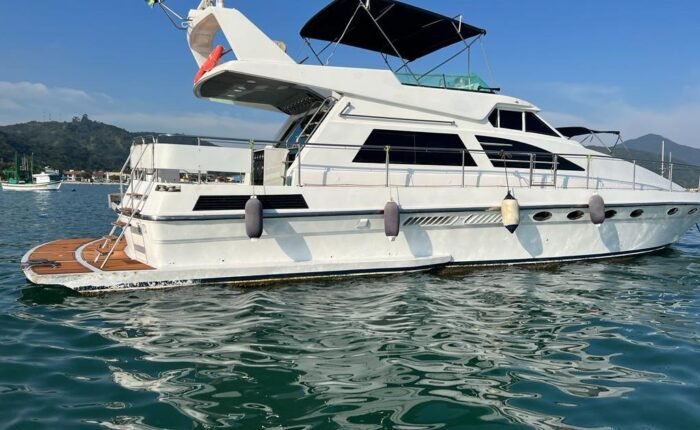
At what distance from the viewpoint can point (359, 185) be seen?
8.23m

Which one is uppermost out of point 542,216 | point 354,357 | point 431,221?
point 542,216

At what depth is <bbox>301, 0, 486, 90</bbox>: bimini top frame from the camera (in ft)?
28.8

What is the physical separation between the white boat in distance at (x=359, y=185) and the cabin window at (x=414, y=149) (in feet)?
0.08

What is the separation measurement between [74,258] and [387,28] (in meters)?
6.78

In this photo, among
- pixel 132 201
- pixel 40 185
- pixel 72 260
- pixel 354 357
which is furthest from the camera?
pixel 40 185

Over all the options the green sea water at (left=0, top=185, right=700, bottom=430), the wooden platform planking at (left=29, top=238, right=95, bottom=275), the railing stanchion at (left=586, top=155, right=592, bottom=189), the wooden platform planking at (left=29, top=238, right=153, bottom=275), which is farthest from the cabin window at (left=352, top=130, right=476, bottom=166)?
the wooden platform planking at (left=29, top=238, right=95, bottom=275)

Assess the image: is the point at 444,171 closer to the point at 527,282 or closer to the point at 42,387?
the point at 527,282

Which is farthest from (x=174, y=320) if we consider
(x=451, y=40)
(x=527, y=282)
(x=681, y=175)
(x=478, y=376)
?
(x=681, y=175)

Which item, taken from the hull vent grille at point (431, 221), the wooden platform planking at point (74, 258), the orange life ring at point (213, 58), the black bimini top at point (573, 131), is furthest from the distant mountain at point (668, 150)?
the wooden platform planking at point (74, 258)

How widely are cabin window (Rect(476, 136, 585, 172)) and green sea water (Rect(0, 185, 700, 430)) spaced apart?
2.59 m

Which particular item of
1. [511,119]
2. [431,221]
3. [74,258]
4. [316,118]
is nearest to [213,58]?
[316,118]

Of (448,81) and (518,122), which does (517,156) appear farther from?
(448,81)

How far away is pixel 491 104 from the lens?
9.28 m

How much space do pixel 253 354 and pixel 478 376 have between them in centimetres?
196
